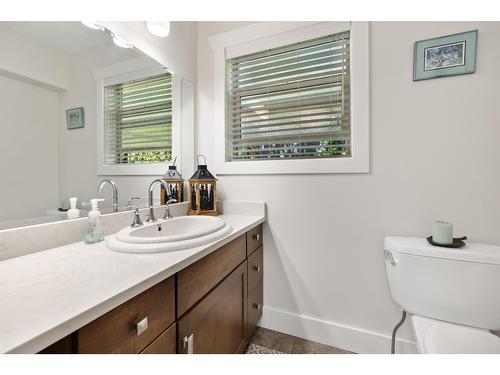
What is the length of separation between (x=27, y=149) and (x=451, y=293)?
1.75 meters

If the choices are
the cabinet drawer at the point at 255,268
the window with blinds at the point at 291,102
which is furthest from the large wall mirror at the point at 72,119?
the cabinet drawer at the point at 255,268

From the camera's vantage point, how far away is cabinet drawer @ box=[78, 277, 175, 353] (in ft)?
1.55

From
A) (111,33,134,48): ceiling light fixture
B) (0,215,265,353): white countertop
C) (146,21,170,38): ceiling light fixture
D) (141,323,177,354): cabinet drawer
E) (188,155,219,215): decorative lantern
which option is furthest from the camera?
(188,155,219,215): decorative lantern

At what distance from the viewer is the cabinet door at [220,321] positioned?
0.75 m

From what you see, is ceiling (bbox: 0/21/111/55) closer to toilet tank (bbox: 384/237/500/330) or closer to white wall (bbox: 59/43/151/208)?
white wall (bbox: 59/43/151/208)

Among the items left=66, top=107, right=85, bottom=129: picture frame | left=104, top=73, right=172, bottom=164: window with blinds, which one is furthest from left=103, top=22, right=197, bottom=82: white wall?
left=66, top=107, right=85, bottom=129: picture frame

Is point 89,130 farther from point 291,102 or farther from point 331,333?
point 331,333

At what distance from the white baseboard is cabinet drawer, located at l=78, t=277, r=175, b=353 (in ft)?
3.31

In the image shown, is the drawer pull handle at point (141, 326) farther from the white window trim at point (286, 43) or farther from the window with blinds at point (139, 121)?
the white window trim at point (286, 43)

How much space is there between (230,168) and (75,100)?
0.90 m

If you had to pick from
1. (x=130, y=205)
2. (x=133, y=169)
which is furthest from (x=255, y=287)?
(x=133, y=169)

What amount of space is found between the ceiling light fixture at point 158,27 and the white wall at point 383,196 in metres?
0.50

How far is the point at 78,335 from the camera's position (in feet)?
1.45
